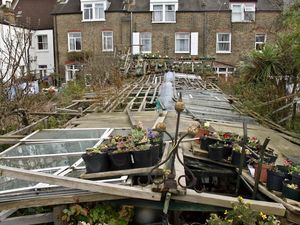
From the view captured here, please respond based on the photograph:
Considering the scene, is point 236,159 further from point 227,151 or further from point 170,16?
point 170,16

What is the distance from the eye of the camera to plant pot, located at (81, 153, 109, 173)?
4.36 meters

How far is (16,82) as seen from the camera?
367 inches

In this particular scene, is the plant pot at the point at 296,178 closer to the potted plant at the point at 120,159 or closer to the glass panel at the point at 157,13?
the potted plant at the point at 120,159

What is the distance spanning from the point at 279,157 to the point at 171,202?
276 cm

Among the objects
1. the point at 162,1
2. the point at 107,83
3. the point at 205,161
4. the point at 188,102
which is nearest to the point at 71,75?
the point at 162,1

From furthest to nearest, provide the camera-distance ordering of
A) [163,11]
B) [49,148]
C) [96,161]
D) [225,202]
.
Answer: [163,11]
[49,148]
[96,161]
[225,202]

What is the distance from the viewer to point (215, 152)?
17.1 feet

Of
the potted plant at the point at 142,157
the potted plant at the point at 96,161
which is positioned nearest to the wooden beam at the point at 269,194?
the potted plant at the point at 142,157

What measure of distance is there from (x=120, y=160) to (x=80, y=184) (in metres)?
0.76

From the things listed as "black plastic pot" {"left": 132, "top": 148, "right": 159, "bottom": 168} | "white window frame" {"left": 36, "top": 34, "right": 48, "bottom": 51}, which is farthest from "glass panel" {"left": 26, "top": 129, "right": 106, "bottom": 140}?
"white window frame" {"left": 36, "top": 34, "right": 48, "bottom": 51}

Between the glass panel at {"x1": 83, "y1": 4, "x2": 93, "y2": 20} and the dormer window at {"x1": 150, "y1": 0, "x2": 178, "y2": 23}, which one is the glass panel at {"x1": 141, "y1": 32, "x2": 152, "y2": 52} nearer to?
the dormer window at {"x1": 150, "y1": 0, "x2": 178, "y2": 23}

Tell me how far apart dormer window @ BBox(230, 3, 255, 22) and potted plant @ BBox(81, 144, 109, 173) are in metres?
25.4

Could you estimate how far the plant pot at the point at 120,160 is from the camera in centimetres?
441

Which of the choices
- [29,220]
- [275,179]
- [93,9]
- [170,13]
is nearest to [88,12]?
[93,9]
